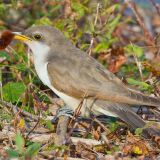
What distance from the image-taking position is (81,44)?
9.30 meters

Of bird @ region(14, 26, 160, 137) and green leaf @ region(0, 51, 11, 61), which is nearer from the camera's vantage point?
bird @ region(14, 26, 160, 137)

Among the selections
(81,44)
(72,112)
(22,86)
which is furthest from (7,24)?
(72,112)

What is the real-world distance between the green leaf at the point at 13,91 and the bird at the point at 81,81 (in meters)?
0.45

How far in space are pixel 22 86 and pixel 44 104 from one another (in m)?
0.48

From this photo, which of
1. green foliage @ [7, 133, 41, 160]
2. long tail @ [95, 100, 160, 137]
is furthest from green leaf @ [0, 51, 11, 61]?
green foliage @ [7, 133, 41, 160]

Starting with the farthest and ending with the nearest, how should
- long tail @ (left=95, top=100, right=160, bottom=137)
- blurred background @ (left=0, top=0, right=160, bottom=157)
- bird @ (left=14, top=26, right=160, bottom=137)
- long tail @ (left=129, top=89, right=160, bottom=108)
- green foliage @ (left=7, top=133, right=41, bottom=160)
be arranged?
blurred background @ (left=0, top=0, right=160, bottom=157) < bird @ (left=14, top=26, right=160, bottom=137) < long tail @ (left=95, top=100, right=160, bottom=137) < long tail @ (left=129, top=89, right=160, bottom=108) < green foliage @ (left=7, top=133, right=41, bottom=160)

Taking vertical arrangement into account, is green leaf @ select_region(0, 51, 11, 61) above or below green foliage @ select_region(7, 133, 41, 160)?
above

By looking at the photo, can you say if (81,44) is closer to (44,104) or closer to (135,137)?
(44,104)

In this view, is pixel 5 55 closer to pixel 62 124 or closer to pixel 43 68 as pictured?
pixel 43 68

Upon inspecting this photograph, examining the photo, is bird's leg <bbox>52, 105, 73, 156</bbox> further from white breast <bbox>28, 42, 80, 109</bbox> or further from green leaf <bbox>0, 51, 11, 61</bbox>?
green leaf <bbox>0, 51, 11, 61</bbox>

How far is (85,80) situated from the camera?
7.34 metres

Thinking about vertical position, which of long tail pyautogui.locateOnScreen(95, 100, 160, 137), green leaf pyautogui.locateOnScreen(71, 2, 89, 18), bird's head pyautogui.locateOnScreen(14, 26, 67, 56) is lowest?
long tail pyautogui.locateOnScreen(95, 100, 160, 137)

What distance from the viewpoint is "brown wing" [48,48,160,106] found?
23.4 ft

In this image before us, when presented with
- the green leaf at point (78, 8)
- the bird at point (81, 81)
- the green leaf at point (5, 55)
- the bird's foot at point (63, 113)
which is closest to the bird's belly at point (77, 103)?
the bird at point (81, 81)
